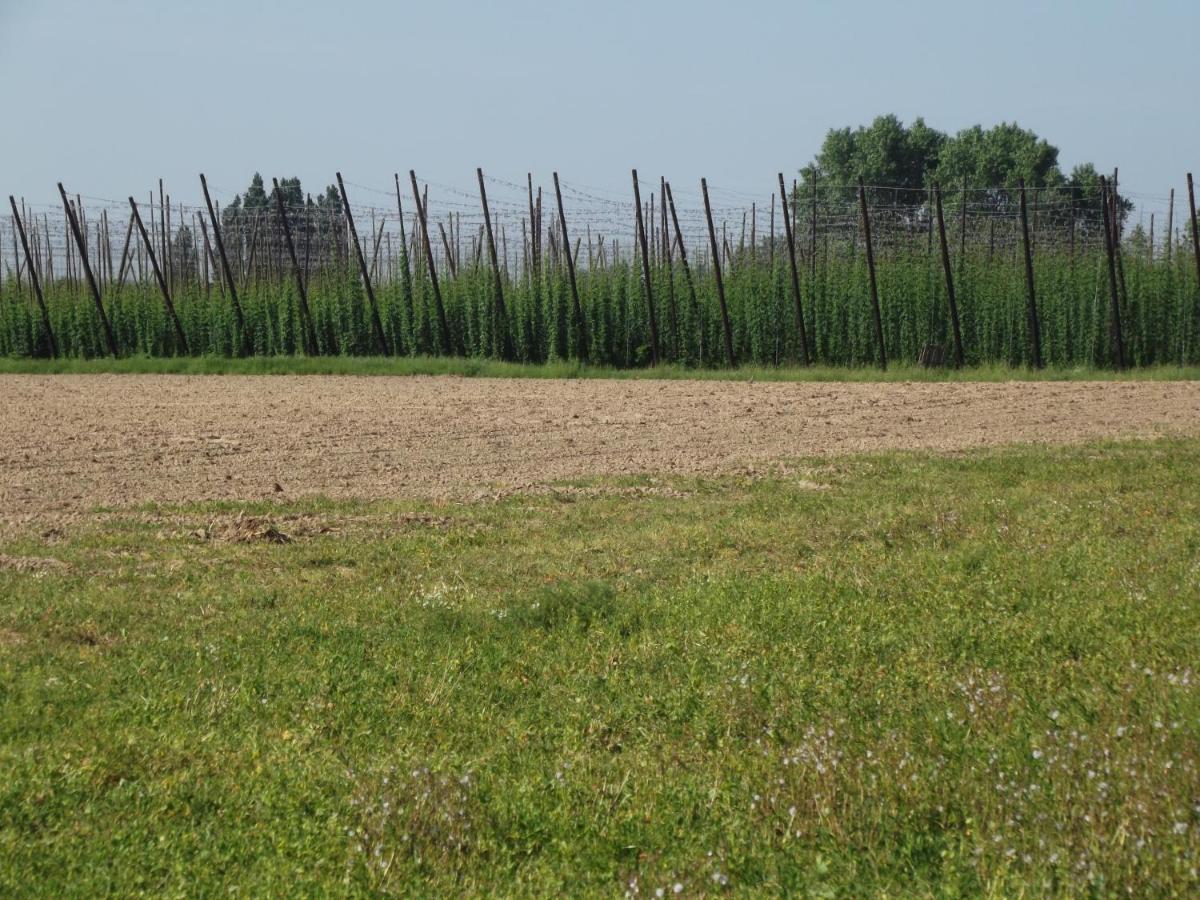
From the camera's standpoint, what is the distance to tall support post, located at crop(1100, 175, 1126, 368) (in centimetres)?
2245

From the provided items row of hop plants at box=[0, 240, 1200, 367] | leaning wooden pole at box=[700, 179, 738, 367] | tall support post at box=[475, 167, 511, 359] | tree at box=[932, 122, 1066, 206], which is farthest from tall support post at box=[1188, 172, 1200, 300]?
tree at box=[932, 122, 1066, 206]

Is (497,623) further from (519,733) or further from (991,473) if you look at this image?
(991,473)

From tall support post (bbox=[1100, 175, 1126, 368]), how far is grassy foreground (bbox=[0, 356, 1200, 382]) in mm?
425

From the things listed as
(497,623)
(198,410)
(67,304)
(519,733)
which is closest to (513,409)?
(198,410)

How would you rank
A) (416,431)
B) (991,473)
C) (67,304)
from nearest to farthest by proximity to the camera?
(991,473) < (416,431) < (67,304)

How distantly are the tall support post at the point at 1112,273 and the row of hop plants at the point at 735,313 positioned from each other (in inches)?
11.0

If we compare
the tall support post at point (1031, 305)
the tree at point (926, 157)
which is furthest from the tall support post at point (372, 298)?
the tree at point (926, 157)

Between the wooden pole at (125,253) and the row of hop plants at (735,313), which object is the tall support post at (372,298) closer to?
the row of hop plants at (735,313)

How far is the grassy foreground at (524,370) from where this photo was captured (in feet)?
72.4

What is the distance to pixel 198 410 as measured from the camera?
55.6 ft

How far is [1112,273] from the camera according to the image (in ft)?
72.8

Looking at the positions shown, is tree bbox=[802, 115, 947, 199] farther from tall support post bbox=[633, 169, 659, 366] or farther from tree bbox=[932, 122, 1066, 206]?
tall support post bbox=[633, 169, 659, 366]

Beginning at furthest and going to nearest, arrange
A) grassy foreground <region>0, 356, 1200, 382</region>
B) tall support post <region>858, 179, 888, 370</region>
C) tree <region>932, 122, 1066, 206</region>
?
tree <region>932, 122, 1066, 206</region>, tall support post <region>858, 179, 888, 370</region>, grassy foreground <region>0, 356, 1200, 382</region>

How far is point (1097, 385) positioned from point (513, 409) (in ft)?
29.5
